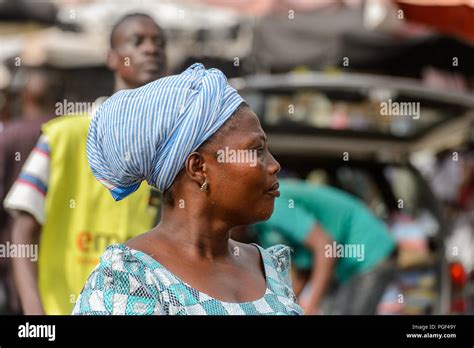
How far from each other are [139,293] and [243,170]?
0.44 metres

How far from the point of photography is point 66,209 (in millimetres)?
4375

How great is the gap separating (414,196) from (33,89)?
2.51 meters

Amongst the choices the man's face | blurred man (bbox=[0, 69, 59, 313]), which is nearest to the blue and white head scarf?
the man's face

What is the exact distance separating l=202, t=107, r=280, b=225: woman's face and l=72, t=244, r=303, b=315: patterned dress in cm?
25

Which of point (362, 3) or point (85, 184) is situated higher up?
point (362, 3)

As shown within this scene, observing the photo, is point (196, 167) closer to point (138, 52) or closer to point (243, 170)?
point (243, 170)

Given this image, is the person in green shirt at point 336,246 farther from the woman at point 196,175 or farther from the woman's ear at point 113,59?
the woman at point 196,175

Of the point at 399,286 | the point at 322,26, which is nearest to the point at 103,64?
the point at 322,26

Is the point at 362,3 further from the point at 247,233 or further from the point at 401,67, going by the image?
the point at 247,233

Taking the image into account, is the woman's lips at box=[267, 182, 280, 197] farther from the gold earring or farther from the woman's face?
the gold earring

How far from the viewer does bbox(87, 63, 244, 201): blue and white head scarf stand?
278cm

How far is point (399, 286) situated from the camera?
6.82 meters

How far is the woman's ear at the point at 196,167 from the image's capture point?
2.85 metres
